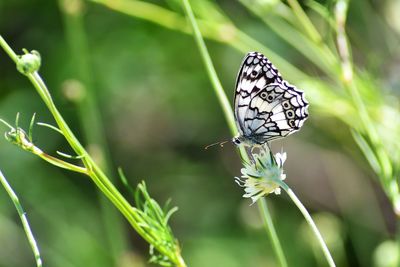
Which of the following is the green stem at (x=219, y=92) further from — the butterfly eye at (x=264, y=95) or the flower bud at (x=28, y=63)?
the flower bud at (x=28, y=63)

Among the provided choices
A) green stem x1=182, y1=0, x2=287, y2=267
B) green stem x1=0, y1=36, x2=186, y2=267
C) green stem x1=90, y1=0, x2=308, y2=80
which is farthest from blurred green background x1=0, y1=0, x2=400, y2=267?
green stem x1=0, y1=36, x2=186, y2=267

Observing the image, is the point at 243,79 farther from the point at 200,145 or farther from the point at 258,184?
the point at 200,145

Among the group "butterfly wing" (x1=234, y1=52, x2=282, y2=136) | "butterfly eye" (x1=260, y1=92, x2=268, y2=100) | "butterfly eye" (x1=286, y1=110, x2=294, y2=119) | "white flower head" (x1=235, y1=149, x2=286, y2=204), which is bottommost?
"white flower head" (x1=235, y1=149, x2=286, y2=204)

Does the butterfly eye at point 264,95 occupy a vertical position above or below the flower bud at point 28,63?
below

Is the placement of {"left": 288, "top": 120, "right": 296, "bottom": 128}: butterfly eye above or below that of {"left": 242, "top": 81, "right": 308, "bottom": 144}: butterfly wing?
below

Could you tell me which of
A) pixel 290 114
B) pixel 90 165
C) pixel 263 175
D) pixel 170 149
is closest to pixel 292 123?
pixel 290 114

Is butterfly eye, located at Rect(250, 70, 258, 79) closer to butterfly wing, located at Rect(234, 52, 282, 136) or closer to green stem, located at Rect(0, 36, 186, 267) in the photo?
butterfly wing, located at Rect(234, 52, 282, 136)

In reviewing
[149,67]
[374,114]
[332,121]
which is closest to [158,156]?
[149,67]

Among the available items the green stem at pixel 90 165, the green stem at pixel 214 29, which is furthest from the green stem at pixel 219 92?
the green stem at pixel 214 29

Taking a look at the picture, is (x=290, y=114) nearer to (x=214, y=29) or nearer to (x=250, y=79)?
(x=250, y=79)
